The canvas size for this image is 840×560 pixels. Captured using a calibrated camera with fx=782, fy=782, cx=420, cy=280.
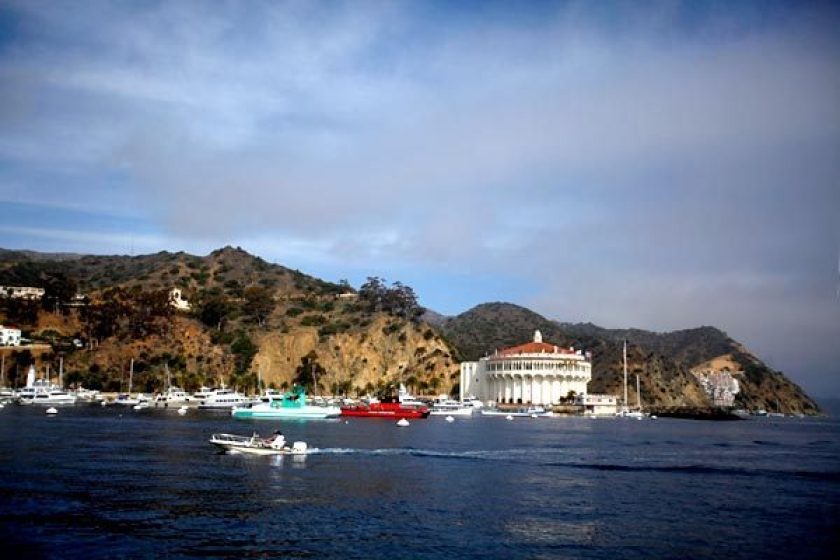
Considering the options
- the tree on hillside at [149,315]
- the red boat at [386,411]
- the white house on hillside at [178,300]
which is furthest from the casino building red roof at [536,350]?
the white house on hillside at [178,300]

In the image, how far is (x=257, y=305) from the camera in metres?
161

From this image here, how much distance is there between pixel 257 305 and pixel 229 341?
12713mm

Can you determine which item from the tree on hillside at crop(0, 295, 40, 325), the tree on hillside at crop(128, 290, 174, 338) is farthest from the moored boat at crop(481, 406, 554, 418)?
the tree on hillside at crop(0, 295, 40, 325)

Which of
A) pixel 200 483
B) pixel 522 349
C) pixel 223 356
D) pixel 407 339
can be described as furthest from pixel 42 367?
pixel 200 483

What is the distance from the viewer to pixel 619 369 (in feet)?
576

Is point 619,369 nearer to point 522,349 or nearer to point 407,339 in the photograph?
point 522,349

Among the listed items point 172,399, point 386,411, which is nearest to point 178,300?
point 172,399

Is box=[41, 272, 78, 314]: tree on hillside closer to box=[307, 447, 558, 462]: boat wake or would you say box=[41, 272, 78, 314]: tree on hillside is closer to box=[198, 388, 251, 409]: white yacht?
box=[198, 388, 251, 409]: white yacht

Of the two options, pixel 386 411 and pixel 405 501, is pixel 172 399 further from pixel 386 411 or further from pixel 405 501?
pixel 405 501

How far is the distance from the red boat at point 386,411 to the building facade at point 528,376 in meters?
45.0

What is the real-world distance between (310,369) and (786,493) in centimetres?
11447

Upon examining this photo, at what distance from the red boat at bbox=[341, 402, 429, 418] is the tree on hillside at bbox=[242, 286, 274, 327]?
56247 millimetres

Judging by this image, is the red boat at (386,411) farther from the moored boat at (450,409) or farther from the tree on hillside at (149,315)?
the tree on hillside at (149,315)

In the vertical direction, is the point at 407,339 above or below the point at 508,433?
above
